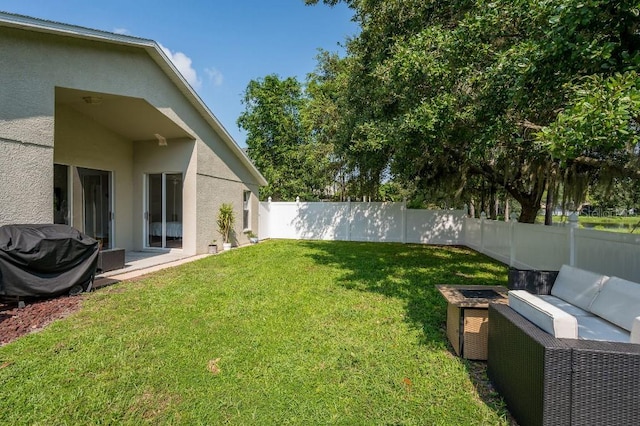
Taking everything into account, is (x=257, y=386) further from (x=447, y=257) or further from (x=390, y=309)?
(x=447, y=257)

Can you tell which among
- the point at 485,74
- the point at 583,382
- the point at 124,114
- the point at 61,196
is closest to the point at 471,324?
the point at 583,382

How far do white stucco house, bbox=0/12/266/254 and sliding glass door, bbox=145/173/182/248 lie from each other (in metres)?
0.03

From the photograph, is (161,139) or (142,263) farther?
(161,139)

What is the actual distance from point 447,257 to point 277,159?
16059 mm

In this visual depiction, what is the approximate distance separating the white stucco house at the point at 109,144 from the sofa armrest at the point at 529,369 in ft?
21.2

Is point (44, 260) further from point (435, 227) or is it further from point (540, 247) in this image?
point (435, 227)

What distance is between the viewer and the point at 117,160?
9.16 metres

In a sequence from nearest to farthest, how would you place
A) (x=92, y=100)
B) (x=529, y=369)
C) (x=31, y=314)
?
(x=529, y=369) → (x=31, y=314) → (x=92, y=100)

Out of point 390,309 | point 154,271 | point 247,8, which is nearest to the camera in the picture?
point 390,309

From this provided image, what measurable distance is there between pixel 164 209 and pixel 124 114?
2.93 metres

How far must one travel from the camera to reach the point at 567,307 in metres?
3.49

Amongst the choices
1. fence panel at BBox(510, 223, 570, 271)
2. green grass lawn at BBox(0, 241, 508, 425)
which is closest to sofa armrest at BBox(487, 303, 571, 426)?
green grass lawn at BBox(0, 241, 508, 425)

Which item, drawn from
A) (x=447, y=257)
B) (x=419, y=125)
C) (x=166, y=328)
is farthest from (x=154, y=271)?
(x=447, y=257)

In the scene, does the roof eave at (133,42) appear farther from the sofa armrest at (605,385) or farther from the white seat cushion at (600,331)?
the white seat cushion at (600,331)
